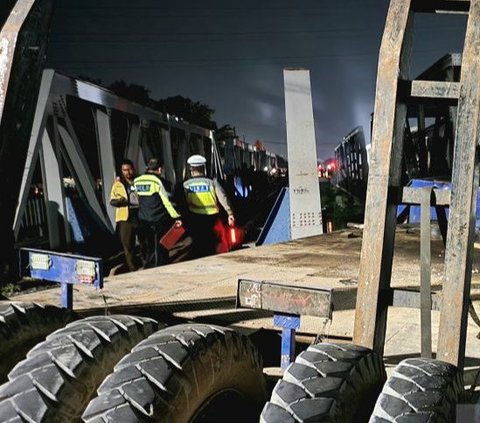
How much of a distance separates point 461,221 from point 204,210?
6.48 m

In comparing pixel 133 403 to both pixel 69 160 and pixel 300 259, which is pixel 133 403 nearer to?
pixel 300 259

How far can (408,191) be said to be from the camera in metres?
2.52

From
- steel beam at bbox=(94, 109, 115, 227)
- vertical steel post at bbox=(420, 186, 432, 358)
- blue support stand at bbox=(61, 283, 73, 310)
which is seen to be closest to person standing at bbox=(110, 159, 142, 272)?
steel beam at bbox=(94, 109, 115, 227)

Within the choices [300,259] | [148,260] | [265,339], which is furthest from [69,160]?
[265,339]

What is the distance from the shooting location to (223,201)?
27.9 feet

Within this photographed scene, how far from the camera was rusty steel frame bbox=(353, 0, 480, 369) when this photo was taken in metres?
2.25

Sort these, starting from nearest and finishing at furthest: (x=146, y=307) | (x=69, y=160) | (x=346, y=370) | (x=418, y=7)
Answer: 1. (x=346, y=370)
2. (x=418, y=7)
3. (x=146, y=307)
4. (x=69, y=160)

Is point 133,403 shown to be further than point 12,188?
No

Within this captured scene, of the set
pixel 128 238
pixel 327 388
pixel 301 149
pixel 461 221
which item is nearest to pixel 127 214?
pixel 128 238

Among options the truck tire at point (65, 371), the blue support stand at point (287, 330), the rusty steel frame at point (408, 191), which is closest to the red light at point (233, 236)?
the blue support stand at point (287, 330)

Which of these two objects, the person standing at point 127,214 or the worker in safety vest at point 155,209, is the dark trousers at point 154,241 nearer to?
the worker in safety vest at point 155,209

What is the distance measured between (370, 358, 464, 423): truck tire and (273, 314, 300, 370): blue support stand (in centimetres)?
83

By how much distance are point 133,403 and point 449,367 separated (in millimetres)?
1074

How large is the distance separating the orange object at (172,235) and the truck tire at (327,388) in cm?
624
